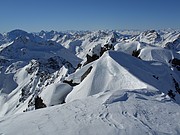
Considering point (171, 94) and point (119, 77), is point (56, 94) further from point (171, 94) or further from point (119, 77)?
point (171, 94)

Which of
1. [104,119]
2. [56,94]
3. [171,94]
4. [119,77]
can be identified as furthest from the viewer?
[119,77]

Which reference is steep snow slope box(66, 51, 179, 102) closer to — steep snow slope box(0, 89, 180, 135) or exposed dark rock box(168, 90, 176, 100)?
exposed dark rock box(168, 90, 176, 100)

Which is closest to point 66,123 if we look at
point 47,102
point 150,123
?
point 150,123

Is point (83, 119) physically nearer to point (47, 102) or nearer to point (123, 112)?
point (123, 112)

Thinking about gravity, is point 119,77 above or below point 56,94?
above

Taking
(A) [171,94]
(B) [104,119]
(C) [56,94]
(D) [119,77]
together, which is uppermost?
(B) [104,119]

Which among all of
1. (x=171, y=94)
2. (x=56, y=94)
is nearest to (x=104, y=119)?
(x=56, y=94)

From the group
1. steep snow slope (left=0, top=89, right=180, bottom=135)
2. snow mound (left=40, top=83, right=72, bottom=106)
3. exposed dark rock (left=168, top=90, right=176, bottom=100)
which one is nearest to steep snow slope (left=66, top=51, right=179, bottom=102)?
exposed dark rock (left=168, top=90, right=176, bottom=100)

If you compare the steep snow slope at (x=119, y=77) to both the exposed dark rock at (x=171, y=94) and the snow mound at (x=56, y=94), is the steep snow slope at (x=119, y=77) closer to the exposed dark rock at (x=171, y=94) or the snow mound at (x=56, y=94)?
the exposed dark rock at (x=171, y=94)

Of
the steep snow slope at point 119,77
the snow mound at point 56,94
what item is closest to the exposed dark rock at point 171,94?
the steep snow slope at point 119,77
